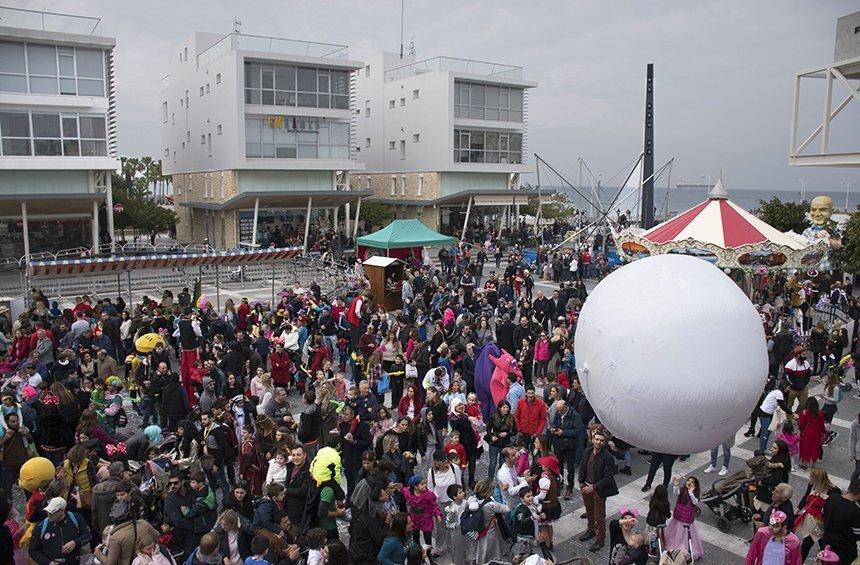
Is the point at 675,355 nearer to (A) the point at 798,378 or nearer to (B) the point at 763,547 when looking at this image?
(B) the point at 763,547

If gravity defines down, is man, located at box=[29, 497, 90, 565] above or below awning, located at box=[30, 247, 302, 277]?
below

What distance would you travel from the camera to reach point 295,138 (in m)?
33.2

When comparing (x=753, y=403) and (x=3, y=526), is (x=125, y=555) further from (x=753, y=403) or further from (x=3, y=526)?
(x=753, y=403)

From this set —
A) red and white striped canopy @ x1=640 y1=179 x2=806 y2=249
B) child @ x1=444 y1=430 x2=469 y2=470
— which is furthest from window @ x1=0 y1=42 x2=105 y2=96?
child @ x1=444 y1=430 x2=469 y2=470

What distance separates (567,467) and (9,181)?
24.9 meters

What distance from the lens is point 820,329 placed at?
13938mm

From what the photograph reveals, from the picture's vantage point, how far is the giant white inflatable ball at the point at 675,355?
5484mm

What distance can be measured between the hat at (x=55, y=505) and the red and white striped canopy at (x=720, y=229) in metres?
14.2

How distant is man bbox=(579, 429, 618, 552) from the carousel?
988 cm

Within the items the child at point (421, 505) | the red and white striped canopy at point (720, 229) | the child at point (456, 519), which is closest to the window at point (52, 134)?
the red and white striped canopy at point (720, 229)

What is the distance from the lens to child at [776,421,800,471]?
8.99m

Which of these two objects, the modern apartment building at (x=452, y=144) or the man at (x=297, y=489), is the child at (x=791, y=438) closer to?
the man at (x=297, y=489)

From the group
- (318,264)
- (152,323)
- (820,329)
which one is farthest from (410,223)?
(820,329)

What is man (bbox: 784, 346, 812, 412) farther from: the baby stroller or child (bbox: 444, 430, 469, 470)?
child (bbox: 444, 430, 469, 470)
